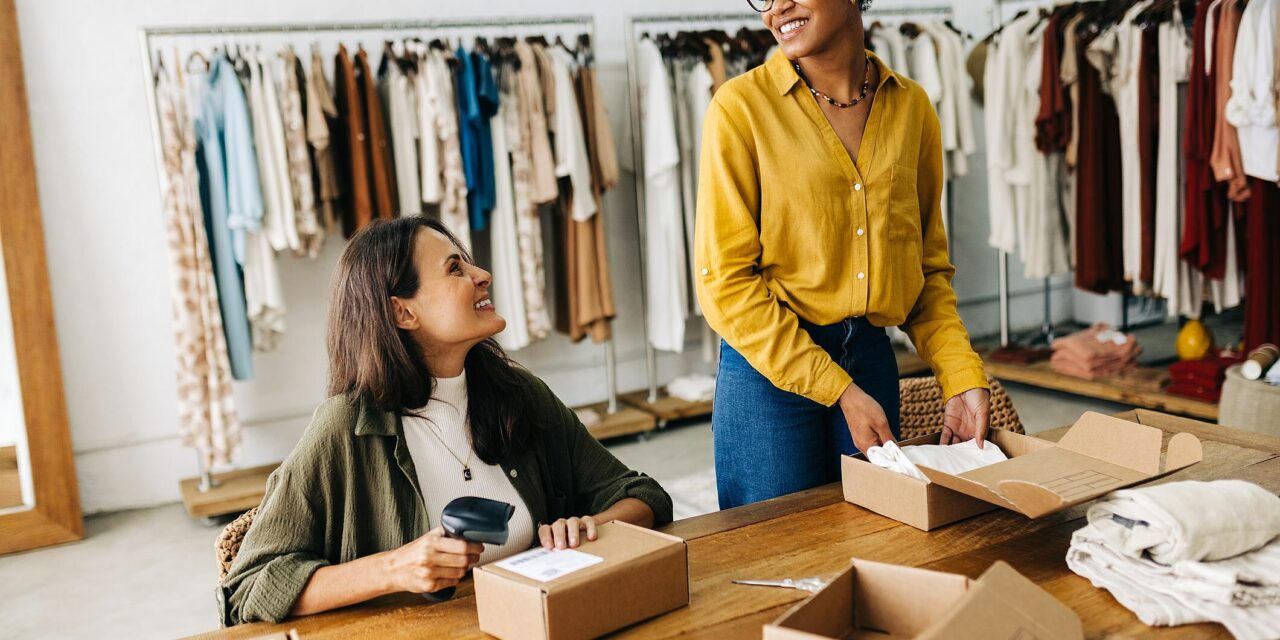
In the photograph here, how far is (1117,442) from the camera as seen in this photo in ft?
5.41

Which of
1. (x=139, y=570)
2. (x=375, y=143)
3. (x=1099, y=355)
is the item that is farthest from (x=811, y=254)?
(x=1099, y=355)

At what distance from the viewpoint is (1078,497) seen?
1388 millimetres

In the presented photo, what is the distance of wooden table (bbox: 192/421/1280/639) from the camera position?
1.29 m

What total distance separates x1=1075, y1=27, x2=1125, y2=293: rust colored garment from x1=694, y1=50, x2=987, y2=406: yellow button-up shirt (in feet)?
11.5

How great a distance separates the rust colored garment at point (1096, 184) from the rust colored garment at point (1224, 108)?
2.28 feet

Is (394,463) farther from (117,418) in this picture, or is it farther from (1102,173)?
(1102,173)

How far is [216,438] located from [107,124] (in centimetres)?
143

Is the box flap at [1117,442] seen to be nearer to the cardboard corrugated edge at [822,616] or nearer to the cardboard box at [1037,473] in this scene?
the cardboard box at [1037,473]

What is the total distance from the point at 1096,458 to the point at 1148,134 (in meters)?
3.60

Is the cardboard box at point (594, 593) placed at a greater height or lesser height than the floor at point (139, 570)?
greater

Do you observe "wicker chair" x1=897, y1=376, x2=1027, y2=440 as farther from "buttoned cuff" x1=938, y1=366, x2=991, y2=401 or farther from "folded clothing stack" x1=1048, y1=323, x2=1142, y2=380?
"folded clothing stack" x1=1048, y1=323, x2=1142, y2=380

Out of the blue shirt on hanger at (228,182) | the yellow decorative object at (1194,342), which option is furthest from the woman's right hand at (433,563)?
the yellow decorative object at (1194,342)

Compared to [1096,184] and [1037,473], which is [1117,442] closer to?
[1037,473]

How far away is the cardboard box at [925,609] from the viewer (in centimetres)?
105
